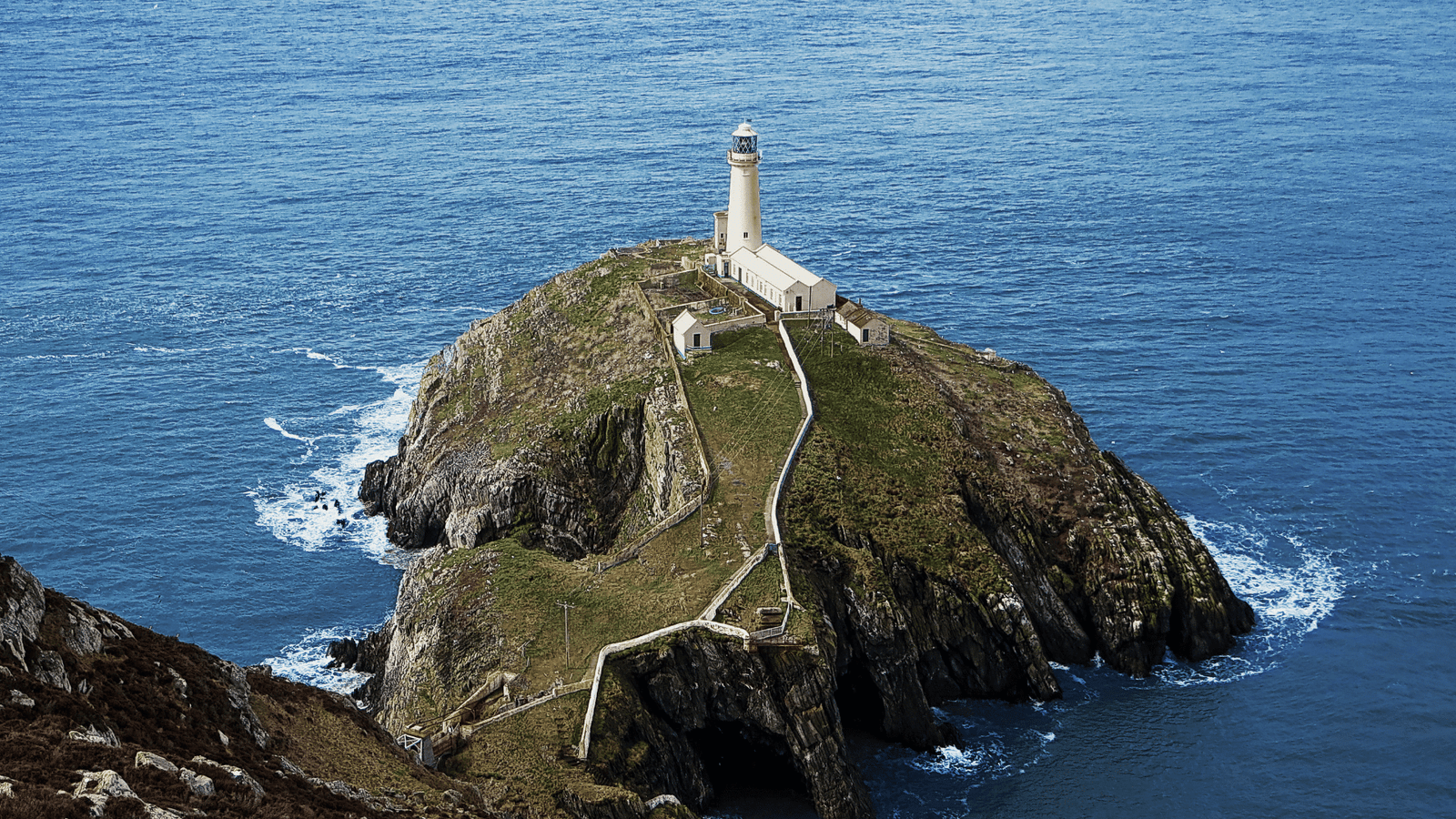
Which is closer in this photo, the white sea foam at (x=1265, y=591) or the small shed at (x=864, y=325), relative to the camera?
the white sea foam at (x=1265, y=591)

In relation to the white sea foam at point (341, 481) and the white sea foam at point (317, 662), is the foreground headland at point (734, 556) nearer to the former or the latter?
the white sea foam at point (317, 662)

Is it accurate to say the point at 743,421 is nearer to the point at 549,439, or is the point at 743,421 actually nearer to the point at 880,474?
the point at 880,474

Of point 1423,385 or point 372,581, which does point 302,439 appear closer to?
point 372,581

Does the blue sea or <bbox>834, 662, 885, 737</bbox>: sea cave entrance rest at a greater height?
the blue sea

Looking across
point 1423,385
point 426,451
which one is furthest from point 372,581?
point 1423,385

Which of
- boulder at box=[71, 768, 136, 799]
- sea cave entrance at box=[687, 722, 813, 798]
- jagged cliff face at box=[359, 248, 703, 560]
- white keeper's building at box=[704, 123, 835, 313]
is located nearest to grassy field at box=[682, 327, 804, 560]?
jagged cliff face at box=[359, 248, 703, 560]

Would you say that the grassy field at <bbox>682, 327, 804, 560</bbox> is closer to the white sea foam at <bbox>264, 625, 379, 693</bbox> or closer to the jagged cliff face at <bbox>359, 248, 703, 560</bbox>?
the jagged cliff face at <bbox>359, 248, 703, 560</bbox>

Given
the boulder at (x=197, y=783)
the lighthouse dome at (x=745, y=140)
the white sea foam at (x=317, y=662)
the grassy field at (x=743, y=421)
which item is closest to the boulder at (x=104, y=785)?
the boulder at (x=197, y=783)
